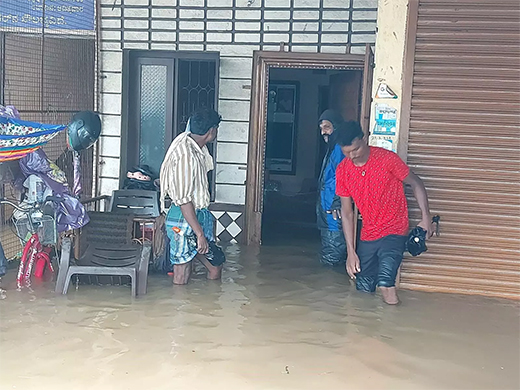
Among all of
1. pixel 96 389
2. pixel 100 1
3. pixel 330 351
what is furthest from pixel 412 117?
pixel 100 1

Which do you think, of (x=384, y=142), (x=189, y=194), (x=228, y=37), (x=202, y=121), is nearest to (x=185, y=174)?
(x=189, y=194)

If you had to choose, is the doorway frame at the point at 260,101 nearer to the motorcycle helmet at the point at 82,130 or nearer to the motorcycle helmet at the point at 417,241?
the motorcycle helmet at the point at 82,130

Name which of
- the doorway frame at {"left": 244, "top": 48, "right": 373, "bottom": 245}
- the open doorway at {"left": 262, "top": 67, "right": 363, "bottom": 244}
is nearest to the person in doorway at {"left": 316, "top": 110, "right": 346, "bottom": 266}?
the doorway frame at {"left": 244, "top": 48, "right": 373, "bottom": 245}

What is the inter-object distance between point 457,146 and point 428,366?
2057 mm

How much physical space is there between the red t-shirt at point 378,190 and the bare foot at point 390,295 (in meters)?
0.41

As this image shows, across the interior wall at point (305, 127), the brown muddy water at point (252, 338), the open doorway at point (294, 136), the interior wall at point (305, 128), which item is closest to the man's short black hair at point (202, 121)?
the brown muddy water at point (252, 338)

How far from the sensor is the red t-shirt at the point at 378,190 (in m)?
4.71

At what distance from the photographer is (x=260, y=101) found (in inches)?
269

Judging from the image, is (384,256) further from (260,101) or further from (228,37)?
(228,37)

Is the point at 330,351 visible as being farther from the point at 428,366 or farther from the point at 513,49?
the point at 513,49

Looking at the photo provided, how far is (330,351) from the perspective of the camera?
12.8 ft

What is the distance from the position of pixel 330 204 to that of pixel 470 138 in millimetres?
1558

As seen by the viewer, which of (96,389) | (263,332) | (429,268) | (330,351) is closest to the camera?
(96,389)

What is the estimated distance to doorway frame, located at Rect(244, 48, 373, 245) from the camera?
6.64 meters
